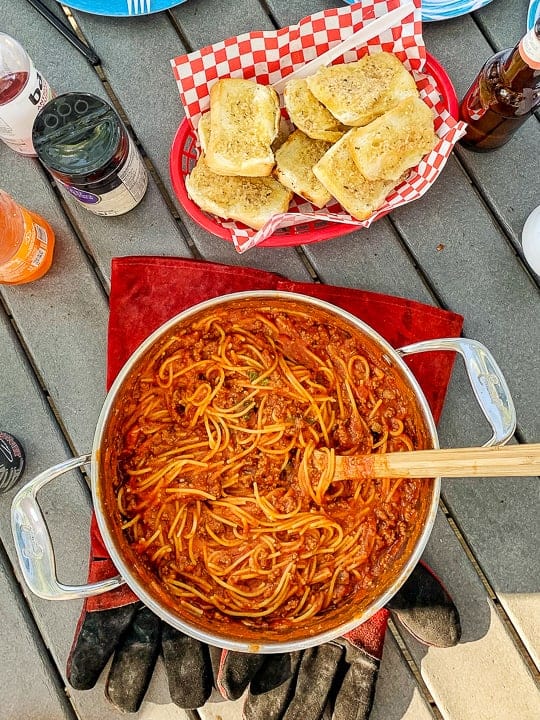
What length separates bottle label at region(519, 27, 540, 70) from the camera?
1.21 m

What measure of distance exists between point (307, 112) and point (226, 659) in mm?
1372

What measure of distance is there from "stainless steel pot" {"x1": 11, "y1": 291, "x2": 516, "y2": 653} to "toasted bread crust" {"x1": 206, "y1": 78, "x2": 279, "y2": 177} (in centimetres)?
30

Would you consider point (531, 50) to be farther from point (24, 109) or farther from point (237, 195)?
point (24, 109)

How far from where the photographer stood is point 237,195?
1.50m

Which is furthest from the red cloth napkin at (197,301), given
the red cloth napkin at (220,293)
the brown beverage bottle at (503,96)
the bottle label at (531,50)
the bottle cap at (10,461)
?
the bottle label at (531,50)

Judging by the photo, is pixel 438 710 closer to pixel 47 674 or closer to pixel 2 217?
pixel 47 674

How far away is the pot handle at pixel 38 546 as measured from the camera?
Answer: 1.28 m

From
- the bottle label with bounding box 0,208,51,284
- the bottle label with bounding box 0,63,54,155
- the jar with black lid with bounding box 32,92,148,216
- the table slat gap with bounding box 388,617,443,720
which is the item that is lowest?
the table slat gap with bounding box 388,617,443,720

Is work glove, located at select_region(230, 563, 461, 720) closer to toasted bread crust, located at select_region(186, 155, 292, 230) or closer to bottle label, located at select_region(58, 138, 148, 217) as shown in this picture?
toasted bread crust, located at select_region(186, 155, 292, 230)

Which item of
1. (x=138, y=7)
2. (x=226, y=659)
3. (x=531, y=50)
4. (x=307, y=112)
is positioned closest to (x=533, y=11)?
(x=531, y=50)

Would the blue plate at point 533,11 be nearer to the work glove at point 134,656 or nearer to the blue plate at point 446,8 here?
the blue plate at point 446,8

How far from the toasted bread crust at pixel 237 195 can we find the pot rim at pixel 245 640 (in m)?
0.22

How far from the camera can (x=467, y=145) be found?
1.66 metres

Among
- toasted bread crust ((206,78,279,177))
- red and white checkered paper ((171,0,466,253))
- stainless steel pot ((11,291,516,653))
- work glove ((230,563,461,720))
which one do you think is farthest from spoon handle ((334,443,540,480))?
toasted bread crust ((206,78,279,177))
